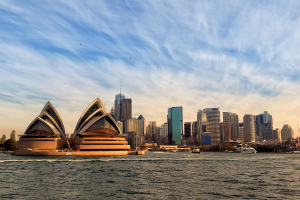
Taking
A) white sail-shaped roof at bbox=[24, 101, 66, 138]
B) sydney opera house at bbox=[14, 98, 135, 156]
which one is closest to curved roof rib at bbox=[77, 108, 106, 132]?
sydney opera house at bbox=[14, 98, 135, 156]

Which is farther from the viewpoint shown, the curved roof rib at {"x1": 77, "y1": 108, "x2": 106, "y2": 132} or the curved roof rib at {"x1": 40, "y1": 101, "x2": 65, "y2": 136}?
the curved roof rib at {"x1": 40, "y1": 101, "x2": 65, "y2": 136}

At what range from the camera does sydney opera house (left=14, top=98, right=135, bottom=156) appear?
118m

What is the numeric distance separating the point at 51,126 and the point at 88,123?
60.3 feet

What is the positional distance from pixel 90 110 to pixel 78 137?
17722 mm

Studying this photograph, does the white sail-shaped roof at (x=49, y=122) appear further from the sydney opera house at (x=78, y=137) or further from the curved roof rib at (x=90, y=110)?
the curved roof rib at (x=90, y=110)

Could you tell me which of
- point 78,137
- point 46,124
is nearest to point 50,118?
point 46,124

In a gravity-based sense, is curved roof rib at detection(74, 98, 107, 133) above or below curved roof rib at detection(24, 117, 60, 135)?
above

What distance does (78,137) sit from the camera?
129 metres

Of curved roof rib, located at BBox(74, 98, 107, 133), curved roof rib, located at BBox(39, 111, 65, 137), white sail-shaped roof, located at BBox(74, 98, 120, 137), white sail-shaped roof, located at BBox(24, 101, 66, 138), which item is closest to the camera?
white sail-shaped roof, located at BBox(24, 101, 66, 138)

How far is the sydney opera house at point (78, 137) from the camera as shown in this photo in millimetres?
117875

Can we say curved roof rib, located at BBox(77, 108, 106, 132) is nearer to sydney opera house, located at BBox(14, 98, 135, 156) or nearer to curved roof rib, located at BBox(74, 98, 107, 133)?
sydney opera house, located at BBox(14, 98, 135, 156)

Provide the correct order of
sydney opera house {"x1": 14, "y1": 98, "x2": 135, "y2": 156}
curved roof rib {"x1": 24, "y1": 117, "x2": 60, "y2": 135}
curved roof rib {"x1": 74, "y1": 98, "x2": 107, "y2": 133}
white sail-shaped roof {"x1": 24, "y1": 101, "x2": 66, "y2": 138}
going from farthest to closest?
1. curved roof rib {"x1": 74, "y1": 98, "x2": 107, "y2": 133}
2. white sail-shaped roof {"x1": 24, "y1": 101, "x2": 66, "y2": 138}
3. curved roof rib {"x1": 24, "y1": 117, "x2": 60, "y2": 135}
4. sydney opera house {"x1": 14, "y1": 98, "x2": 135, "y2": 156}

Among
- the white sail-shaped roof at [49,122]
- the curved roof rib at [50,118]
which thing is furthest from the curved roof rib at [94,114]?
the white sail-shaped roof at [49,122]

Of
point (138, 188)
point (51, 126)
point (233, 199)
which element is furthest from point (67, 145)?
point (233, 199)
